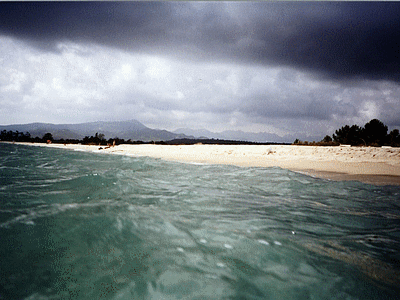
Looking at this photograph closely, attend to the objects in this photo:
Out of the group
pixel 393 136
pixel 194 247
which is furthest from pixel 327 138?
pixel 194 247

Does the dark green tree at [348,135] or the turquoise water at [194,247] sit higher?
the dark green tree at [348,135]

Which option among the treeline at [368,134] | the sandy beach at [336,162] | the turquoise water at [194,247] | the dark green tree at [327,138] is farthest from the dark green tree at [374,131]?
the turquoise water at [194,247]

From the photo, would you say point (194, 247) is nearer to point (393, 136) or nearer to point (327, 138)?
point (393, 136)

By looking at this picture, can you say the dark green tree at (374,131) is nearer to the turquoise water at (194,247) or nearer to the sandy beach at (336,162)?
the sandy beach at (336,162)

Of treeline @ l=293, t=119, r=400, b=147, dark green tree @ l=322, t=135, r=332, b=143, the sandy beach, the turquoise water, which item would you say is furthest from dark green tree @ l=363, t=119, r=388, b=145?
the turquoise water

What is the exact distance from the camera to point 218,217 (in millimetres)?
3883

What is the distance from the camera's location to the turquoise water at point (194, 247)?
1.97m

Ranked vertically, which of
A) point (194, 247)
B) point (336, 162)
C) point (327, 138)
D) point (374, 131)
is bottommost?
point (194, 247)

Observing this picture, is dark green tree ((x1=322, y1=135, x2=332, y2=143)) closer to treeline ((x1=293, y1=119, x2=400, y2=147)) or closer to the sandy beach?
treeline ((x1=293, y1=119, x2=400, y2=147))

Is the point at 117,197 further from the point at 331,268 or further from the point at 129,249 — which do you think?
the point at 331,268

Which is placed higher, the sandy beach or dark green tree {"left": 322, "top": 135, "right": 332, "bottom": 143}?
dark green tree {"left": 322, "top": 135, "right": 332, "bottom": 143}

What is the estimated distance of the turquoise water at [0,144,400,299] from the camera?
77.5 inches

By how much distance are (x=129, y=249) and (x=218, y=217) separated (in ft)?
5.97

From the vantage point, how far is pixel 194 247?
9.09 feet
